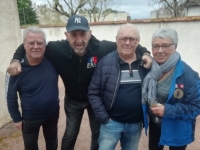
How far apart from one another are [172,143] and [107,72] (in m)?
1.00

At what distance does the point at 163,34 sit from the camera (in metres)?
2.02

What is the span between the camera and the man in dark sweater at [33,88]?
2271mm

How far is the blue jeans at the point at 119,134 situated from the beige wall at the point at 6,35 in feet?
8.21

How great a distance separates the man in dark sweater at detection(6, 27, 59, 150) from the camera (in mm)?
2271

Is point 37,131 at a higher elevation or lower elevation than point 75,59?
lower

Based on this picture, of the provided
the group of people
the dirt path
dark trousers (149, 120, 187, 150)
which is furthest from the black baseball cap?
the dirt path

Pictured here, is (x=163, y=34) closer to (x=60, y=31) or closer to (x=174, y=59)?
(x=174, y=59)

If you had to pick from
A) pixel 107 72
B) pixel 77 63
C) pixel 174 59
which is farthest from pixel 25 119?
pixel 174 59

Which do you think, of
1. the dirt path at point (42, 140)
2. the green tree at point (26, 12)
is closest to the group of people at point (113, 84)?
the dirt path at point (42, 140)

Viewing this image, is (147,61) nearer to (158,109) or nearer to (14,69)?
(158,109)

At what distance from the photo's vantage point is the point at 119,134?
7.77 ft

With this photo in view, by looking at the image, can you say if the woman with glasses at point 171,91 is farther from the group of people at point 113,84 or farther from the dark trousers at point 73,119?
the dark trousers at point 73,119

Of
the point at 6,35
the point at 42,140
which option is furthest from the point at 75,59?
the point at 6,35

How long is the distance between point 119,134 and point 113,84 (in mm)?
610
